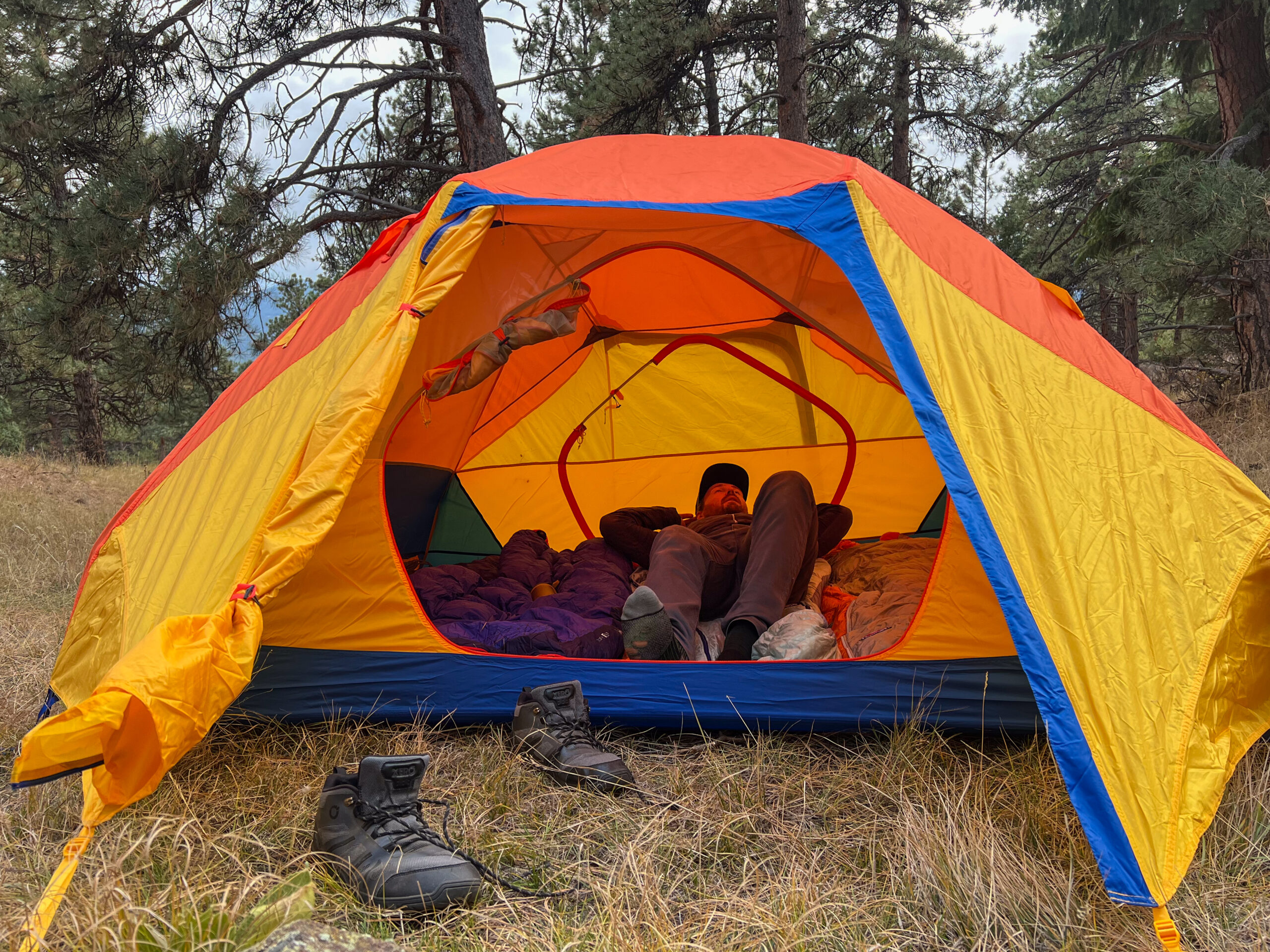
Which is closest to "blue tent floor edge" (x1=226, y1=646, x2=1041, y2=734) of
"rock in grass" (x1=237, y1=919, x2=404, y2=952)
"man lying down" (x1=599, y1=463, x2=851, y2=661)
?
"man lying down" (x1=599, y1=463, x2=851, y2=661)

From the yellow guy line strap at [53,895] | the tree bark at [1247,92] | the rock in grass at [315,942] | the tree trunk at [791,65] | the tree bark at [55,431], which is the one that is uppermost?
→ the tree trunk at [791,65]

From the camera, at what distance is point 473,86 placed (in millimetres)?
5246

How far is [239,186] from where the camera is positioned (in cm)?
482

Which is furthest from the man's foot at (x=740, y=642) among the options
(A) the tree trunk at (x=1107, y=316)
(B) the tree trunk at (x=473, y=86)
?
(A) the tree trunk at (x=1107, y=316)

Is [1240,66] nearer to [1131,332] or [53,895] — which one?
[1131,332]

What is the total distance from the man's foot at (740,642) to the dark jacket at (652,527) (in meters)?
0.72

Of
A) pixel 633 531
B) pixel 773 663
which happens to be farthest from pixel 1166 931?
pixel 633 531

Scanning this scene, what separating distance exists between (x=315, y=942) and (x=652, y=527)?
2297 millimetres

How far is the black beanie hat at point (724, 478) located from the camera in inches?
139

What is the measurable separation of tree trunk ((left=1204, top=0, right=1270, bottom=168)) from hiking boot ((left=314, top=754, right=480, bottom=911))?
5958 mm

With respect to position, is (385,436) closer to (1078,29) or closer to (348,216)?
(348,216)

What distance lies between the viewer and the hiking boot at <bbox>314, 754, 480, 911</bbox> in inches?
57.1

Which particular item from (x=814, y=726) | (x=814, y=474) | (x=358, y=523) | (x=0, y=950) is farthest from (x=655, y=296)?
(x=0, y=950)

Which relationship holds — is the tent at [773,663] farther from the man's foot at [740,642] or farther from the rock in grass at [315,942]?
the rock in grass at [315,942]
